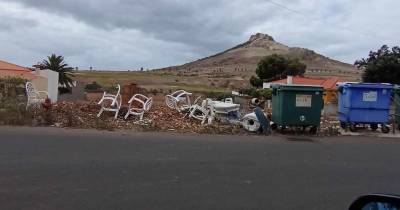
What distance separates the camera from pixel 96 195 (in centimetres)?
726

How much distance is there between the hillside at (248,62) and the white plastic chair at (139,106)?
119 meters

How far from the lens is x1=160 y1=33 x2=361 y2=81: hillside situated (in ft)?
502

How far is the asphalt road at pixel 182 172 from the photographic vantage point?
7145 millimetres

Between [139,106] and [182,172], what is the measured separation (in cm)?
1009

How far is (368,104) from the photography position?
1792 centimetres

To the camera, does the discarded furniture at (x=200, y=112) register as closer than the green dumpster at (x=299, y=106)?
No

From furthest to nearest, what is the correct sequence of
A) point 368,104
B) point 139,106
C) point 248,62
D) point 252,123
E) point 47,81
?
point 248,62
point 47,81
point 139,106
point 368,104
point 252,123

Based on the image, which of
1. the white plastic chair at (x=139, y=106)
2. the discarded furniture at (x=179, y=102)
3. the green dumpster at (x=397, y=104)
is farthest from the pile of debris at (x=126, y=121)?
the green dumpster at (x=397, y=104)

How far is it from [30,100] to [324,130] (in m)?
8.92

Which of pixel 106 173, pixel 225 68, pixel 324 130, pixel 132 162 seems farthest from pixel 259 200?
pixel 225 68

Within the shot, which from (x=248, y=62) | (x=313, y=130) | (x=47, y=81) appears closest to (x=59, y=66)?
→ (x=47, y=81)

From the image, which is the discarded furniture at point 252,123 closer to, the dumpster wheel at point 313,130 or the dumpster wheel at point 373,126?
the dumpster wheel at point 313,130

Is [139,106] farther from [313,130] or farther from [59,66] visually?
[59,66]

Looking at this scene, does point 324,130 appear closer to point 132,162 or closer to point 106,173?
point 132,162
